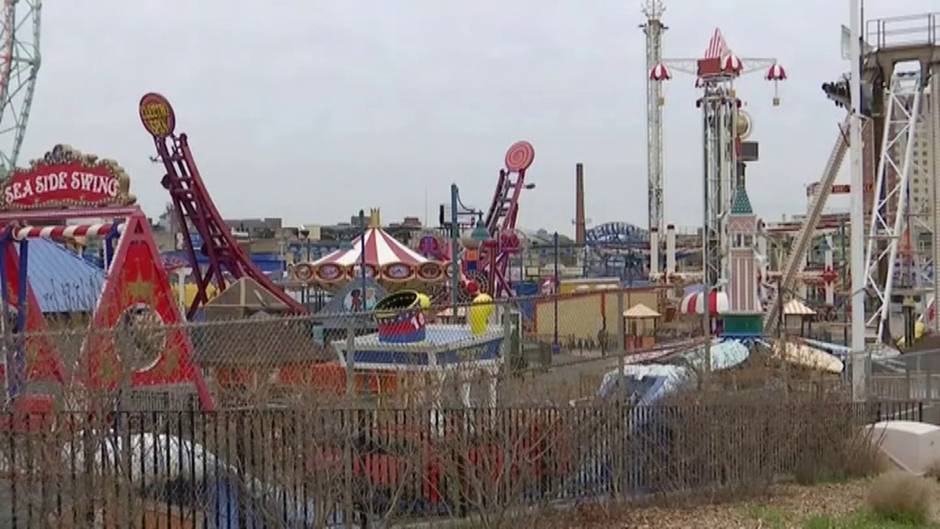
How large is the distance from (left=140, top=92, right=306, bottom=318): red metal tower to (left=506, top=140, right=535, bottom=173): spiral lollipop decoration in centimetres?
1267

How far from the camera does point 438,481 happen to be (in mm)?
8234

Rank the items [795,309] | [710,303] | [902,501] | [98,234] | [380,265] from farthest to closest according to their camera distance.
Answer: [795,309] < [380,265] < [710,303] < [98,234] < [902,501]

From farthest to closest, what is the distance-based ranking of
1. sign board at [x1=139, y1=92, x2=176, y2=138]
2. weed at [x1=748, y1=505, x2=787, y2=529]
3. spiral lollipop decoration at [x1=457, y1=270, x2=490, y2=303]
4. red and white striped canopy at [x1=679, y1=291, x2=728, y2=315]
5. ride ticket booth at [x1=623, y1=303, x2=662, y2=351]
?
ride ticket booth at [x1=623, y1=303, x2=662, y2=351] < spiral lollipop decoration at [x1=457, y1=270, x2=490, y2=303] < sign board at [x1=139, y1=92, x2=176, y2=138] < red and white striped canopy at [x1=679, y1=291, x2=728, y2=315] < weed at [x1=748, y1=505, x2=787, y2=529]

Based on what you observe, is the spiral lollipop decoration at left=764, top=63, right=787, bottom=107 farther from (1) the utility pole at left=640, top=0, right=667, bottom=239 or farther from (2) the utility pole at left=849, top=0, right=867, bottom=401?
(1) the utility pole at left=640, top=0, right=667, bottom=239

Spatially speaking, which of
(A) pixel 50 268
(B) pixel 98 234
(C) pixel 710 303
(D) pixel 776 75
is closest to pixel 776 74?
(D) pixel 776 75

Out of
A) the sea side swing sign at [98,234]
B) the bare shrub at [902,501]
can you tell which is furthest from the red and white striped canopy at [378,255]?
the bare shrub at [902,501]

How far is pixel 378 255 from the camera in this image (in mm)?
34750

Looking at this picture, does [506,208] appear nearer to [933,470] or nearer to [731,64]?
[731,64]

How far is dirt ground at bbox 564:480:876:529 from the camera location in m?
9.65

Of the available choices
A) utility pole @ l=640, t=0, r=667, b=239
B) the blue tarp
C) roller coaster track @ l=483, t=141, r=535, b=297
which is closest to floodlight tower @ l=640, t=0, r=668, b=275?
utility pole @ l=640, t=0, r=667, b=239

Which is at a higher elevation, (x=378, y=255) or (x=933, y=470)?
(x=378, y=255)

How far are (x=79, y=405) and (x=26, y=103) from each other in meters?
60.1

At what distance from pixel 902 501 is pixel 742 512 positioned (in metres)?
1.44

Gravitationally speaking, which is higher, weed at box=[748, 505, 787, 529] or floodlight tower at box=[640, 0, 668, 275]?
floodlight tower at box=[640, 0, 668, 275]
